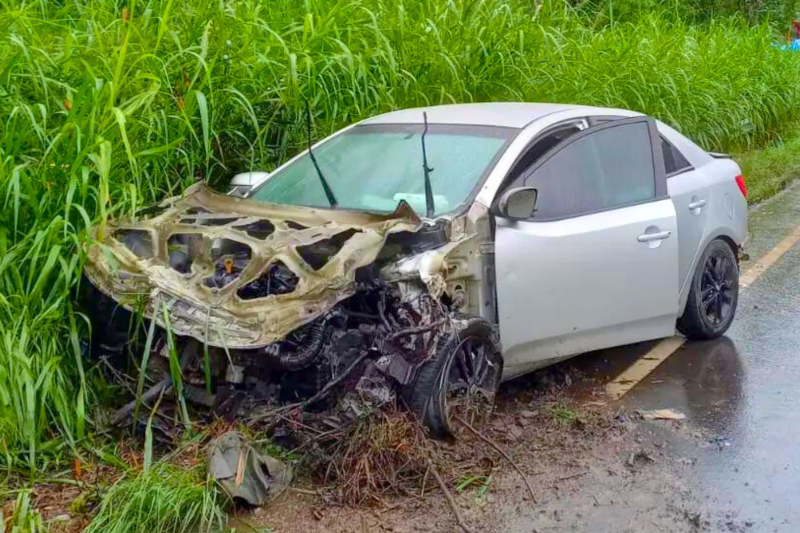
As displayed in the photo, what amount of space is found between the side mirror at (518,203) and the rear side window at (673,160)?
1716 millimetres

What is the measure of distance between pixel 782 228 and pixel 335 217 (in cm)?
687

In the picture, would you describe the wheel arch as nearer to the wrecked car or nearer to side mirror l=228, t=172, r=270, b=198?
the wrecked car

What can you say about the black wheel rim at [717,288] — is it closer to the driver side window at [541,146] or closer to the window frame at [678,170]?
the window frame at [678,170]

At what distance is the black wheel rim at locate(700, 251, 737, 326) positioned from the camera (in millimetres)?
6621

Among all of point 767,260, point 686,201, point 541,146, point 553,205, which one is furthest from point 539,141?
point 767,260

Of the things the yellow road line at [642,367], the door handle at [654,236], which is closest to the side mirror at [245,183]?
the door handle at [654,236]

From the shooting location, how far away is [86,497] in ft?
13.5

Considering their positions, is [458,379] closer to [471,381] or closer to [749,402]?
[471,381]

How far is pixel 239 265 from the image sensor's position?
4.66 m

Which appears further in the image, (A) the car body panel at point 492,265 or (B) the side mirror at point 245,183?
(B) the side mirror at point 245,183

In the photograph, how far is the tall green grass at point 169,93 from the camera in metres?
4.73

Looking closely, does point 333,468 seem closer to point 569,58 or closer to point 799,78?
point 569,58

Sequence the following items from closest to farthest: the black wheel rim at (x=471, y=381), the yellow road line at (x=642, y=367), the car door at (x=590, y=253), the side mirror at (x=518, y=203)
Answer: the black wheel rim at (x=471, y=381) < the side mirror at (x=518, y=203) < the car door at (x=590, y=253) < the yellow road line at (x=642, y=367)

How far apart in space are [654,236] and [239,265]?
95.2 inches
